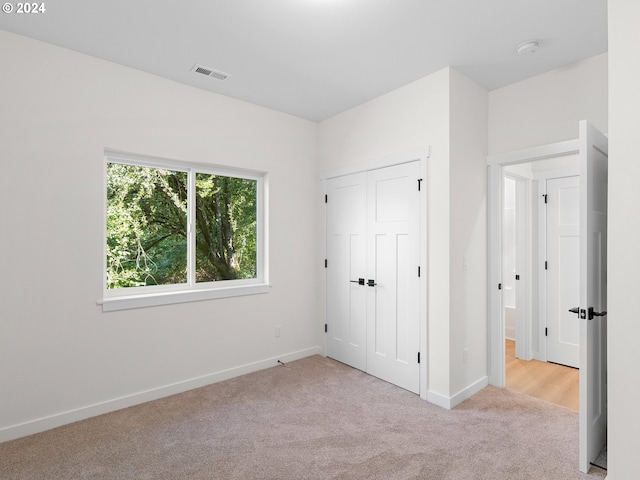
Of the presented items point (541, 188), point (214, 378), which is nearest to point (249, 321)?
point (214, 378)

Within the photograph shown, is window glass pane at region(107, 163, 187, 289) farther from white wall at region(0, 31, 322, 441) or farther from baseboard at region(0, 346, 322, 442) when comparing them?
baseboard at region(0, 346, 322, 442)

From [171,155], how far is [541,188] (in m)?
3.78

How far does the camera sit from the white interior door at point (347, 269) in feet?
11.5

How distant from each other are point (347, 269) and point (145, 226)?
1934 millimetres

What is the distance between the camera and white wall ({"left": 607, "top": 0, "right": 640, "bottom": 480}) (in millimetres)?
1546

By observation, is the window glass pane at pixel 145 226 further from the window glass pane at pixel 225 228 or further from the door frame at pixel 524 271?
the door frame at pixel 524 271

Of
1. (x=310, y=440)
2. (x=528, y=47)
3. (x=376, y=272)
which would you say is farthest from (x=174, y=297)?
(x=528, y=47)

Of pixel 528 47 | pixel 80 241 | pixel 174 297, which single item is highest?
pixel 528 47

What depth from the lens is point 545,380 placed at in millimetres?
3309

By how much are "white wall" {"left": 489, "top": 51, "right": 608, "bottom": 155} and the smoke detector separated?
1.52ft

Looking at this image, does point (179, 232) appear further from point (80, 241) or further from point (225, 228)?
point (80, 241)

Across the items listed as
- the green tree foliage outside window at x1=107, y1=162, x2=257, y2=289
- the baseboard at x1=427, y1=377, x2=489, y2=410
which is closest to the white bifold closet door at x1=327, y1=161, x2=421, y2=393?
the baseboard at x1=427, y1=377, x2=489, y2=410

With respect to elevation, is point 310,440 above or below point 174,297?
below

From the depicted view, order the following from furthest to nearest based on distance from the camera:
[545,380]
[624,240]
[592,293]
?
[545,380], [592,293], [624,240]
